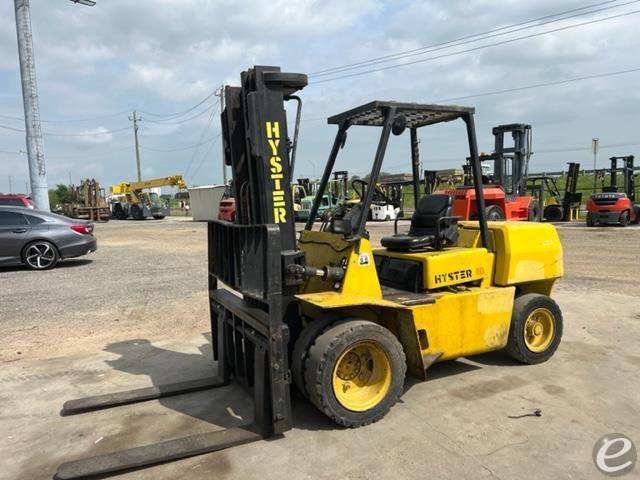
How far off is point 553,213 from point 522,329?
2223 centimetres

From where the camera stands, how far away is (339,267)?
4.36m

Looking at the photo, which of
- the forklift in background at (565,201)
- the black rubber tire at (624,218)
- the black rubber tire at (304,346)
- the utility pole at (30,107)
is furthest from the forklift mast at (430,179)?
the black rubber tire at (304,346)

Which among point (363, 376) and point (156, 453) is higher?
point (363, 376)

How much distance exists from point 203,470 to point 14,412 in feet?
7.17

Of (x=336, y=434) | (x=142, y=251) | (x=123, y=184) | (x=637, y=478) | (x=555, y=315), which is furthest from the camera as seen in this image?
(x=123, y=184)

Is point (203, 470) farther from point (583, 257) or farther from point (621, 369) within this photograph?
point (583, 257)

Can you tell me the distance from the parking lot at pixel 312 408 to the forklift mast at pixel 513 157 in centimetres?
1054

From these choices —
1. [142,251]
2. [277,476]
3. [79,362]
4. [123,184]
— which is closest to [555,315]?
[277,476]

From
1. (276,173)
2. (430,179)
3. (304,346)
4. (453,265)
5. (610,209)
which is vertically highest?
(430,179)

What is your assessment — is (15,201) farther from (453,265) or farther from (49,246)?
(453,265)

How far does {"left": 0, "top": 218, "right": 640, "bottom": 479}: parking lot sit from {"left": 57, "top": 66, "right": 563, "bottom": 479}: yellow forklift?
209 mm

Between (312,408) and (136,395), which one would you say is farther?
(136,395)


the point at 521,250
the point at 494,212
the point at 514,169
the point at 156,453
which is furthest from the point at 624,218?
the point at 156,453

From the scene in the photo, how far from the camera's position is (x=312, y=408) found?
4.46 meters
